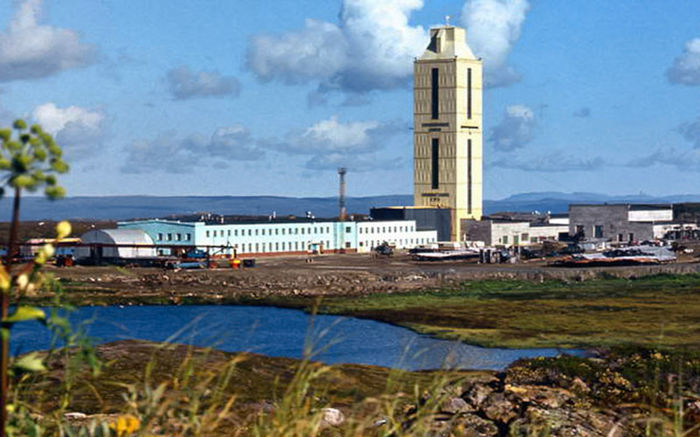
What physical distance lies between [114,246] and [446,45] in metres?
66.4

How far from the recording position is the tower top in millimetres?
155000

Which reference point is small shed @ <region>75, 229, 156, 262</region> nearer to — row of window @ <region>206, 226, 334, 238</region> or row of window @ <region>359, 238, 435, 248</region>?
row of window @ <region>206, 226, 334, 238</region>

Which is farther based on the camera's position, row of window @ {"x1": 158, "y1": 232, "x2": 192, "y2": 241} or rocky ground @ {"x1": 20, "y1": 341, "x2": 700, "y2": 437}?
row of window @ {"x1": 158, "y1": 232, "x2": 192, "y2": 241}

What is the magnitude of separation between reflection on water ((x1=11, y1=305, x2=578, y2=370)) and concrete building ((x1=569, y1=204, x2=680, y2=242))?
81097 mm

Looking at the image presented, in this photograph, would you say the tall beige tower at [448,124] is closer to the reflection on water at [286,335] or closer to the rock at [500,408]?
the reflection on water at [286,335]

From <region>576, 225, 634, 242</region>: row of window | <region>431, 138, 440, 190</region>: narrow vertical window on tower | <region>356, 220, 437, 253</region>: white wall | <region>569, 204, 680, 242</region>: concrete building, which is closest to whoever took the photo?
<region>356, 220, 437, 253</region>: white wall

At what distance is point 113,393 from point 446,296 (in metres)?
55.9

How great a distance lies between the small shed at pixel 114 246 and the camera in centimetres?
11031

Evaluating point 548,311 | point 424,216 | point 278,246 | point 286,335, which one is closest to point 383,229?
point 424,216

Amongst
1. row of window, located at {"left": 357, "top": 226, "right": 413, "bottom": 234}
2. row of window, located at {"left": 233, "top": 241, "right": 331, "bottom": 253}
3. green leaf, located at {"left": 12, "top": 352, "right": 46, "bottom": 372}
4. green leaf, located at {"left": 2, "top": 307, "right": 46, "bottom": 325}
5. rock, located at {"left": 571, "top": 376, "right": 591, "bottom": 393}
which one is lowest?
rock, located at {"left": 571, "top": 376, "right": 591, "bottom": 393}

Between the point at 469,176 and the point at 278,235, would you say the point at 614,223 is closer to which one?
the point at 469,176

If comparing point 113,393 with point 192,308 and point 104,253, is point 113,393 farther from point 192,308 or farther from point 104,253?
point 104,253

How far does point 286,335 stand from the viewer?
205 feet

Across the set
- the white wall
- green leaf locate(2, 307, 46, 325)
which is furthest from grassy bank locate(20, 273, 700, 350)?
green leaf locate(2, 307, 46, 325)
